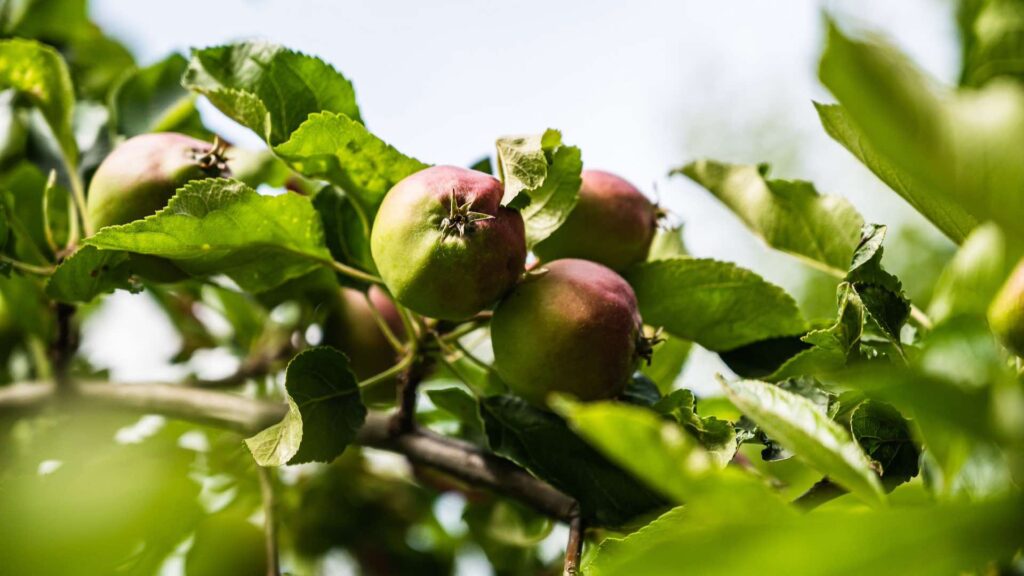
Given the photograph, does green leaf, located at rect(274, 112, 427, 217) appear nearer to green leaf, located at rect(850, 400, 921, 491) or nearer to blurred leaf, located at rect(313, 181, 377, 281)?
blurred leaf, located at rect(313, 181, 377, 281)

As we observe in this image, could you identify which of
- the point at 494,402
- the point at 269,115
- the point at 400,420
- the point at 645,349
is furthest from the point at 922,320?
→ the point at 269,115

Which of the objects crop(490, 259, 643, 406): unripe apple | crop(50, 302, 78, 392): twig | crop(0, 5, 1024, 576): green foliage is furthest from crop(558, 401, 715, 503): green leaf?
crop(50, 302, 78, 392): twig

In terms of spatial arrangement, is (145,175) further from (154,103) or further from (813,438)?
(813,438)

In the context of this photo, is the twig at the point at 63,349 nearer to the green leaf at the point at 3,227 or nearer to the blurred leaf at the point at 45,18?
the green leaf at the point at 3,227

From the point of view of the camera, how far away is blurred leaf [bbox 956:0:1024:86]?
525mm

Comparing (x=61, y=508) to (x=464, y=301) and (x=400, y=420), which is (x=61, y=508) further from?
(x=400, y=420)

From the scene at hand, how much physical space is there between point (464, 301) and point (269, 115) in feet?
0.83

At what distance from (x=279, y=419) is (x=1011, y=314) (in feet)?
2.21

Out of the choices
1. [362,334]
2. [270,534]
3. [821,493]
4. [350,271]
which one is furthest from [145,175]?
[821,493]

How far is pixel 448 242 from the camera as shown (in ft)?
2.46

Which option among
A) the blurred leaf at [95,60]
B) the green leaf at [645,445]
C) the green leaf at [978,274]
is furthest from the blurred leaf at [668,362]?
the blurred leaf at [95,60]

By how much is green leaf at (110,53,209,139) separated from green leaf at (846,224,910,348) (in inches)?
30.8

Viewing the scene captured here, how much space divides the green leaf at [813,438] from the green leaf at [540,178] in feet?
0.95

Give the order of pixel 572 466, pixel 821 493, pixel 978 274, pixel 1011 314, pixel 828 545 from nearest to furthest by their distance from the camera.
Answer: pixel 828 545, pixel 978 274, pixel 1011 314, pixel 821 493, pixel 572 466
